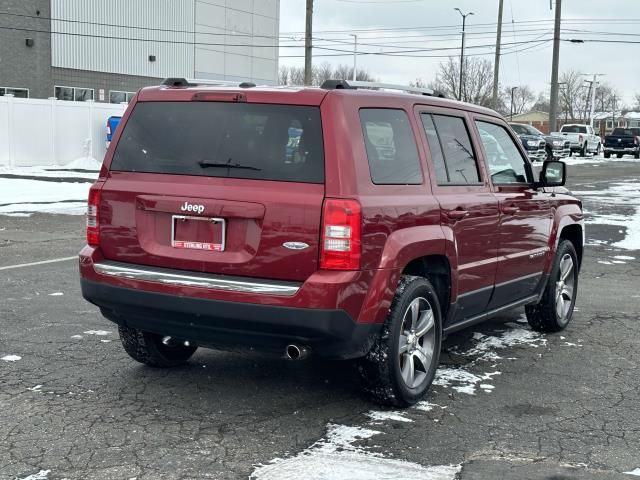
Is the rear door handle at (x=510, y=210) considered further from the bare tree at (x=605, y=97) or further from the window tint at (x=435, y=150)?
the bare tree at (x=605, y=97)

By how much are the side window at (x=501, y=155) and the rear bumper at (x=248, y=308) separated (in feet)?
6.56

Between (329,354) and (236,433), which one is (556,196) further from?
(236,433)

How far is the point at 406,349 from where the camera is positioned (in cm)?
487

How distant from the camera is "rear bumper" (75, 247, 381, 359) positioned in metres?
4.25

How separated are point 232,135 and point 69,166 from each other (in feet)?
75.4

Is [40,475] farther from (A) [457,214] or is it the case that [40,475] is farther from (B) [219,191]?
(A) [457,214]

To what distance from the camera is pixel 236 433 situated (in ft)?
14.3

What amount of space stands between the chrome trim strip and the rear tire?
650 millimetres

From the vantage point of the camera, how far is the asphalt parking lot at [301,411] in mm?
3988

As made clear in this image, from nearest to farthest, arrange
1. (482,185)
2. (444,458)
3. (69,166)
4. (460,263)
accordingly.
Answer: (444,458) < (460,263) < (482,185) < (69,166)

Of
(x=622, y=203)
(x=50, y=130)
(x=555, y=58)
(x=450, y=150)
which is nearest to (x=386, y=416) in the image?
(x=450, y=150)

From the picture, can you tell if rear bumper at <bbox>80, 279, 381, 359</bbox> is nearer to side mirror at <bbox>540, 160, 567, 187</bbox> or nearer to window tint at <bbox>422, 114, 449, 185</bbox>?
window tint at <bbox>422, 114, 449, 185</bbox>

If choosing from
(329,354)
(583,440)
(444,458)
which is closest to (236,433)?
(329,354)

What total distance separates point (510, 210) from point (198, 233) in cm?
250
